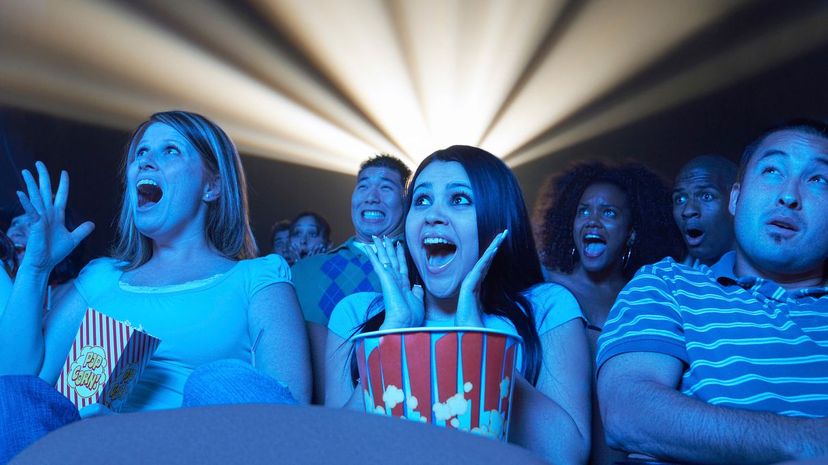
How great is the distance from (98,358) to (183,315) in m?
0.37

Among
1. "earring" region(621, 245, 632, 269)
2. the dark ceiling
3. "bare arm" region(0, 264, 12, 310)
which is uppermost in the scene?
the dark ceiling

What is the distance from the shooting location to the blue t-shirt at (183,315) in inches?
58.2

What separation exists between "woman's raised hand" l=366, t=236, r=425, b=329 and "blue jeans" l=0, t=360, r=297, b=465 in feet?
1.34

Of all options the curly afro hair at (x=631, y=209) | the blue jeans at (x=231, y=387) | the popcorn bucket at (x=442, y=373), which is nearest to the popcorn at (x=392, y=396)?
the popcorn bucket at (x=442, y=373)

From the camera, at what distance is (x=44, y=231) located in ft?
5.08

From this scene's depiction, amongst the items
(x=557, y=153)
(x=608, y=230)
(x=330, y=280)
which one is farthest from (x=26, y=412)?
(x=557, y=153)

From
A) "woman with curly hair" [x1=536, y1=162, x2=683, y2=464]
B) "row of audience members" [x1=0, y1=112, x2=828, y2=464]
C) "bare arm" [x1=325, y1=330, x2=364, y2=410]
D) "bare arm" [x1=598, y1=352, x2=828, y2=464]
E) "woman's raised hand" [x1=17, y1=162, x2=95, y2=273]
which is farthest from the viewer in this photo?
"woman with curly hair" [x1=536, y1=162, x2=683, y2=464]

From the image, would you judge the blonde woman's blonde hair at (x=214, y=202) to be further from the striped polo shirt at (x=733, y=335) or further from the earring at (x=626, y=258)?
the earring at (x=626, y=258)

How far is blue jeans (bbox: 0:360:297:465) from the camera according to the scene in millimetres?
864

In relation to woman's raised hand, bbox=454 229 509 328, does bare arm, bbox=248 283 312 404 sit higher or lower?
lower

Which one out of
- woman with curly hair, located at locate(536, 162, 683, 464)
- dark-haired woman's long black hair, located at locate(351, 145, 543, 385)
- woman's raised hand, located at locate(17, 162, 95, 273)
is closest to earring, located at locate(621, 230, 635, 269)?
woman with curly hair, located at locate(536, 162, 683, 464)

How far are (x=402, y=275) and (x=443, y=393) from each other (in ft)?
1.54

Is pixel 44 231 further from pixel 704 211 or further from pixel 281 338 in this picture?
pixel 704 211

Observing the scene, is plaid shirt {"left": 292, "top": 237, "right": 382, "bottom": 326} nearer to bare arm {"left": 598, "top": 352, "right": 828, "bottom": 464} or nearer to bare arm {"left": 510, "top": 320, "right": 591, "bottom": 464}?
bare arm {"left": 510, "top": 320, "right": 591, "bottom": 464}
